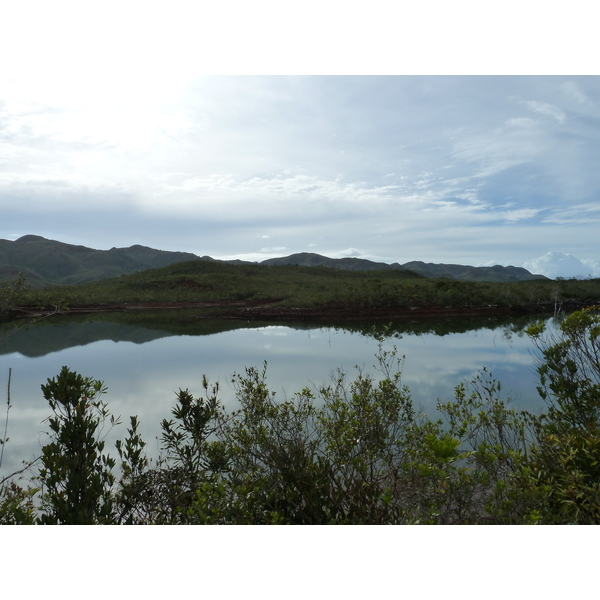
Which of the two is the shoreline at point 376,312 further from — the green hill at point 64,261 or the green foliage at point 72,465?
the green hill at point 64,261

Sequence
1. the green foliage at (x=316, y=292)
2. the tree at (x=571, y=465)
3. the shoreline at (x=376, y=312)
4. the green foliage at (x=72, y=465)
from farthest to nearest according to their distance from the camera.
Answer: the green foliage at (x=316, y=292) → the shoreline at (x=376, y=312) → the green foliage at (x=72, y=465) → the tree at (x=571, y=465)

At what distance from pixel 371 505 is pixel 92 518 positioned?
182 cm

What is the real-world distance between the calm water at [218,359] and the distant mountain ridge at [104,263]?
295 ft

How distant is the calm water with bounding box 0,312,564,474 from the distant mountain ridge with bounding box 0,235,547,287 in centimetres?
8981

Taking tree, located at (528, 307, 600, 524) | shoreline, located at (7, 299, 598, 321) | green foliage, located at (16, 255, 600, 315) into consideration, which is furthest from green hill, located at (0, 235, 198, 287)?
tree, located at (528, 307, 600, 524)

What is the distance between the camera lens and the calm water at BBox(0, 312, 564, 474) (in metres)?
7.39

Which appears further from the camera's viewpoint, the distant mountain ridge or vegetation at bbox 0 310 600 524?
the distant mountain ridge

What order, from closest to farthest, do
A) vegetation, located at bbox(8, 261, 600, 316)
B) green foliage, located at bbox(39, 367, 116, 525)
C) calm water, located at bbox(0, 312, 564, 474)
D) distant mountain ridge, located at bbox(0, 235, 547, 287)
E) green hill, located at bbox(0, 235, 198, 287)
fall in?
1. green foliage, located at bbox(39, 367, 116, 525)
2. calm water, located at bbox(0, 312, 564, 474)
3. vegetation, located at bbox(8, 261, 600, 316)
4. green hill, located at bbox(0, 235, 198, 287)
5. distant mountain ridge, located at bbox(0, 235, 547, 287)

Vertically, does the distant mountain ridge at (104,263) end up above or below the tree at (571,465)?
above

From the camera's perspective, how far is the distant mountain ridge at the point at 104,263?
124 m

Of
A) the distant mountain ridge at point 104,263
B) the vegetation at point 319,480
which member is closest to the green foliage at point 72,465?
the vegetation at point 319,480

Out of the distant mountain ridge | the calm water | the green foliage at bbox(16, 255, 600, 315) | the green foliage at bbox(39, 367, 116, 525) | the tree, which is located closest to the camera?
the tree

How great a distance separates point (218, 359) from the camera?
1226 cm

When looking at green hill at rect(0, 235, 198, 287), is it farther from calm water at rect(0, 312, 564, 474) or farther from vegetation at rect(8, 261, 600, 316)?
calm water at rect(0, 312, 564, 474)
